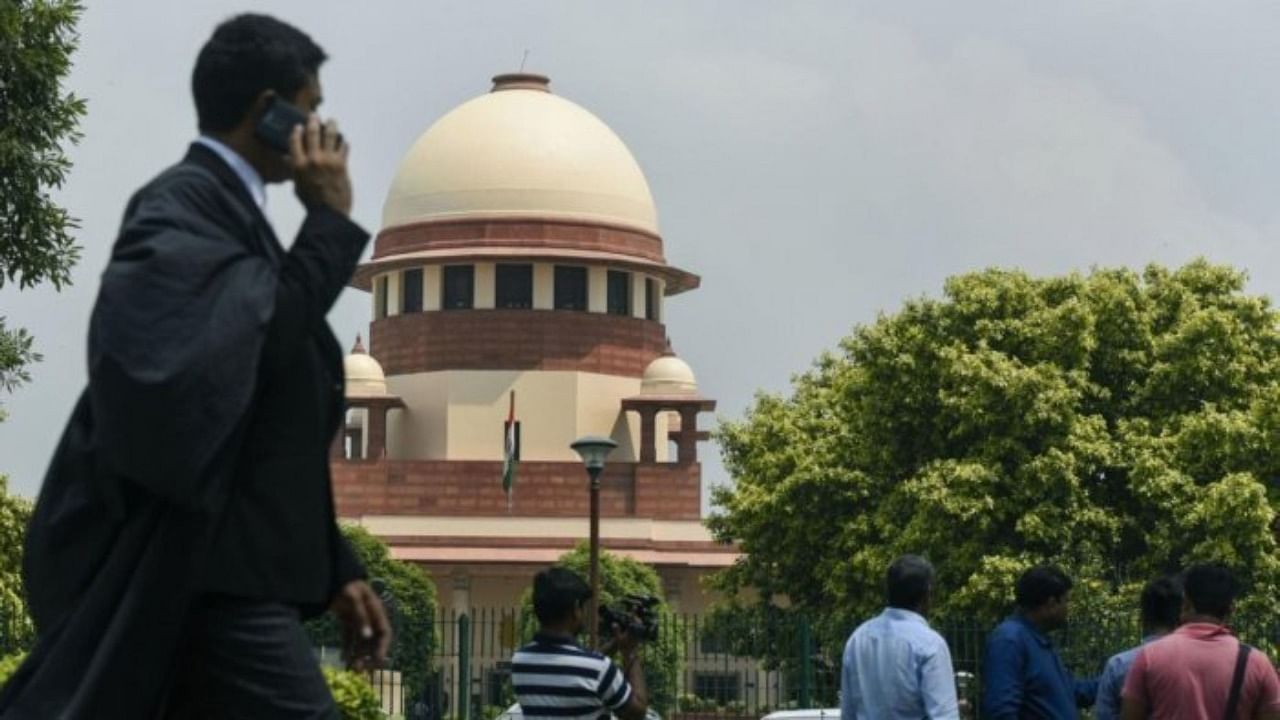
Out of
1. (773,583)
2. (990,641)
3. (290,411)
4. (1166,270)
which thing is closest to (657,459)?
(773,583)

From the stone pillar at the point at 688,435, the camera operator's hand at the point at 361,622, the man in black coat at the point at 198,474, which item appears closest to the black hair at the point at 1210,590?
the camera operator's hand at the point at 361,622

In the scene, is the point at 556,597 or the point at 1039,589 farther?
the point at 1039,589

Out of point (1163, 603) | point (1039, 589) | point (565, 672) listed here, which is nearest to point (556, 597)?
point (565, 672)

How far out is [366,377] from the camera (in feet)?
213

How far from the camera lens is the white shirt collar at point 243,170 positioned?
397 centimetres

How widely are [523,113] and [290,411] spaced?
204 ft

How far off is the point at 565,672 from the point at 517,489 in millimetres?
55098

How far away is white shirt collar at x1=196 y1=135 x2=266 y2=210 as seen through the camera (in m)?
3.97

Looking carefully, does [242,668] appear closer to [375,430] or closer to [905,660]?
[905,660]

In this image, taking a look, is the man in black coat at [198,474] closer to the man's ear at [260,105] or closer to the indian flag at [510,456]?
the man's ear at [260,105]

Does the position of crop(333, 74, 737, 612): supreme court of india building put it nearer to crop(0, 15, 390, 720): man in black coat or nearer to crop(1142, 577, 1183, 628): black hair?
crop(1142, 577, 1183, 628): black hair

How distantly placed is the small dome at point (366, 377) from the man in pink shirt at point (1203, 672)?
56.3 meters

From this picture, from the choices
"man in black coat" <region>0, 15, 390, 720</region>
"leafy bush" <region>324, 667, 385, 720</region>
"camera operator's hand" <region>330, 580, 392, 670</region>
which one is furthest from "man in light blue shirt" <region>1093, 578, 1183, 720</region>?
"leafy bush" <region>324, 667, 385, 720</region>

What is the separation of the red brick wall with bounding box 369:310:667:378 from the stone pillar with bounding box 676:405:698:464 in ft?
7.16
